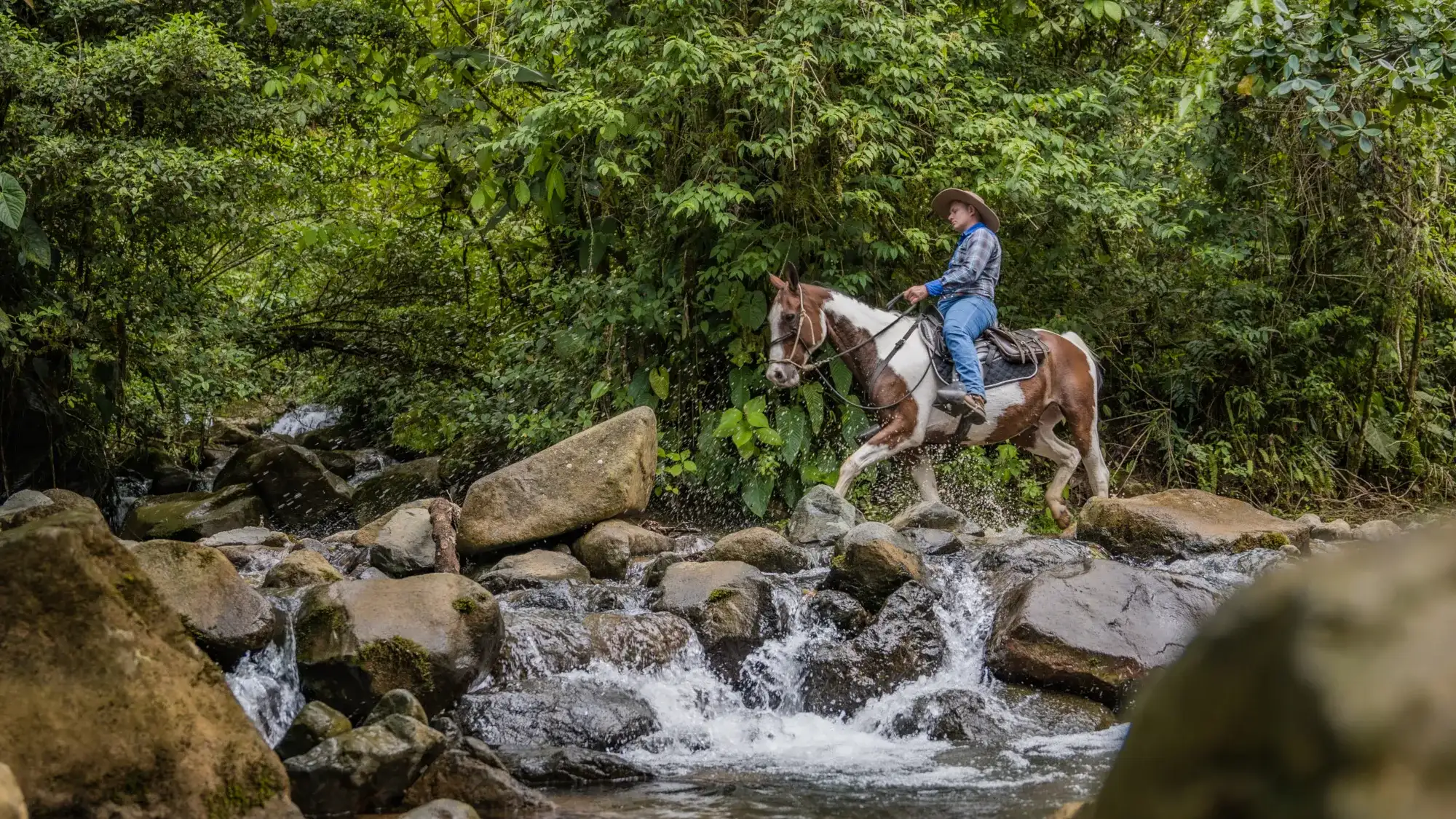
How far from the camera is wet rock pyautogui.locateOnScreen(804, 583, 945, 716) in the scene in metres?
6.60

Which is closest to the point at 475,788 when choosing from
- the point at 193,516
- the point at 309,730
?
the point at 309,730

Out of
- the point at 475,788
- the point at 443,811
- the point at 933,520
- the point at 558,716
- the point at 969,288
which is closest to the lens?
the point at 443,811

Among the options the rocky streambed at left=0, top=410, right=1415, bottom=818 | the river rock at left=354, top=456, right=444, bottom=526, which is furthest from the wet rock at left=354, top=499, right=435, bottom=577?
the river rock at left=354, top=456, right=444, bottom=526

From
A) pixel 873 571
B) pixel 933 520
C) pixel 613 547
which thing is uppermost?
pixel 873 571

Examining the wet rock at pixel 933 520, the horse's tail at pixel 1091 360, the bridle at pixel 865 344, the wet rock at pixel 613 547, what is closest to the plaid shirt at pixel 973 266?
the bridle at pixel 865 344

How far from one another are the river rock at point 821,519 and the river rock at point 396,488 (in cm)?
525

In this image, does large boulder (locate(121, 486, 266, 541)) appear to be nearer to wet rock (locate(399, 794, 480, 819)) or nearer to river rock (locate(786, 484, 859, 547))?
river rock (locate(786, 484, 859, 547))

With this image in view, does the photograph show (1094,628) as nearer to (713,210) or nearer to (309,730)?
(309,730)

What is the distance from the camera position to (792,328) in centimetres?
965

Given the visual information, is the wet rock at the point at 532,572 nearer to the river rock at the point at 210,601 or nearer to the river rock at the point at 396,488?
the river rock at the point at 210,601

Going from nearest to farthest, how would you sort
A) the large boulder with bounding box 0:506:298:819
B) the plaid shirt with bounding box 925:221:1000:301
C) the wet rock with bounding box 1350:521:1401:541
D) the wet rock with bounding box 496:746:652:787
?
the large boulder with bounding box 0:506:298:819 → the wet rock with bounding box 496:746:652:787 → the wet rock with bounding box 1350:521:1401:541 → the plaid shirt with bounding box 925:221:1000:301

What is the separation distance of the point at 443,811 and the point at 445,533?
5.13 m

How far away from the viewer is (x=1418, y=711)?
1.35 meters

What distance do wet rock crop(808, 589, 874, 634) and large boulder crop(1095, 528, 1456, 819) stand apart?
5549 mm
